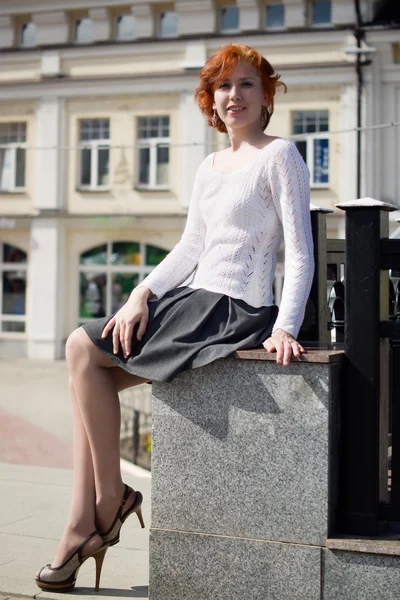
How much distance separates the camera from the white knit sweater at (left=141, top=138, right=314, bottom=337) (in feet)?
11.2

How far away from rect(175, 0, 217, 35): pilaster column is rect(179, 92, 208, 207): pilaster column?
1.75 metres

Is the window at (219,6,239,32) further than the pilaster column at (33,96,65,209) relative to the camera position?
No

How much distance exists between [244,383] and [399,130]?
2253 centimetres

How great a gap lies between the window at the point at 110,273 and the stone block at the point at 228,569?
23191mm

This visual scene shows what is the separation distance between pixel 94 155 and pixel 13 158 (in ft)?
8.09

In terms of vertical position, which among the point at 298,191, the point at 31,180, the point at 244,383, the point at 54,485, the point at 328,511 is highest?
the point at 31,180

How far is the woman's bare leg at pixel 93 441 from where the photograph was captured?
11.7 feet

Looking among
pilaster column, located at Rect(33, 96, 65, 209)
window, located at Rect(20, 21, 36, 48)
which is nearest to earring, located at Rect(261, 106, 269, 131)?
pilaster column, located at Rect(33, 96, 65, 209)

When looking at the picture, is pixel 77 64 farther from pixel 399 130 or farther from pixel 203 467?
pixel 203 467

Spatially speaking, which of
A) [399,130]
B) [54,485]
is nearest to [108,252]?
[399,130]

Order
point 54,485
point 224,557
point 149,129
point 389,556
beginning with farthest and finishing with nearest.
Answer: point 149,129, point 54,485, point 224,557, point 389,556

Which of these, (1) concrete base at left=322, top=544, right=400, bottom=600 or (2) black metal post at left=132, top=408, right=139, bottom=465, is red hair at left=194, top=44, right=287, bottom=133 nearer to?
(1) concrete base at left=322, top=544, right=400, bottom=600

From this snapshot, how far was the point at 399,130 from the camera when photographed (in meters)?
24.9

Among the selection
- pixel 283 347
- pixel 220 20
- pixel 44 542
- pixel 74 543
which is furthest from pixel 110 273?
pixel 283 347
